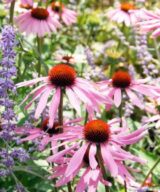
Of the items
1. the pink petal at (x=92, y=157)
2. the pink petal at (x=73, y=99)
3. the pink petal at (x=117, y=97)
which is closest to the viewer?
the pink petal at (x=92, y=157)

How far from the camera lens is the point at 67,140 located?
1007 millimetres

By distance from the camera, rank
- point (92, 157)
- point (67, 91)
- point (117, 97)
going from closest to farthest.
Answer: point (92, 157), point (67, 91), point (117, 97)

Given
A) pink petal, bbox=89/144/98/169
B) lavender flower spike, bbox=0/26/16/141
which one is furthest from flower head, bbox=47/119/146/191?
lavender flower spike, bbox=0/26/16/141

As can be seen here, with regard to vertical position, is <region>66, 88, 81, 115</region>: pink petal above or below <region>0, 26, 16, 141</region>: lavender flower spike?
below

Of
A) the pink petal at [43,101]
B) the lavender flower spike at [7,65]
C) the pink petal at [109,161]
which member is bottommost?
the pink petal at [109,161]

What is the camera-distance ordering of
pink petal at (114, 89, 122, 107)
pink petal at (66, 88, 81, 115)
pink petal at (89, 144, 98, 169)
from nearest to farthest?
pink petal at (89, 144, 98, 169)
pink petal at (66, 88, 81, 115)
pink petal at (114, 89, 122, 107)

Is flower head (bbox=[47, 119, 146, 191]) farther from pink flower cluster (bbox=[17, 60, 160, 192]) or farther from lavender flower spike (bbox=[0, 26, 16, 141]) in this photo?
lavender flower spike (bbox=[0, 26, 16, 141])

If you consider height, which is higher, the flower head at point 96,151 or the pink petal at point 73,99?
the pink petal at point 73,99

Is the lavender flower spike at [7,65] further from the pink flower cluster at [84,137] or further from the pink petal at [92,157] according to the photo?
the pink petal at [92,157]

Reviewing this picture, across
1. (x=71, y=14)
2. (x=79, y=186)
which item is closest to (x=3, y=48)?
(x=79, y=186)

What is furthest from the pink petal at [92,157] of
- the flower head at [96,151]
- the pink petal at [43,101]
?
the pink petal at [43,101]

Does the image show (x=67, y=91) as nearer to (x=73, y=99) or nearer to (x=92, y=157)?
(x=73, y=99)

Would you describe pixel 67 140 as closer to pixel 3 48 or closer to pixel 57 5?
pixel 3 48

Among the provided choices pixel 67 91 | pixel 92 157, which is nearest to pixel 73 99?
pixel 67 91
